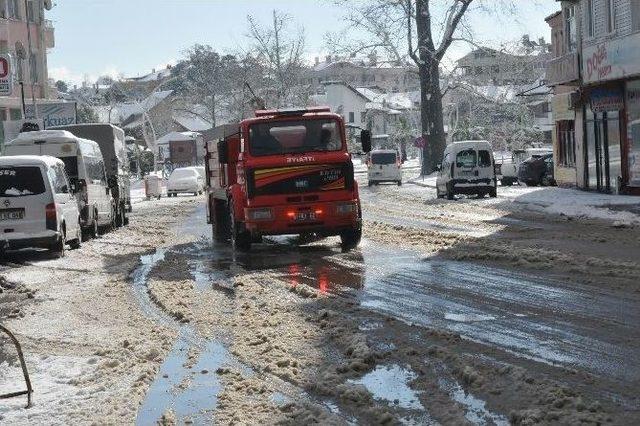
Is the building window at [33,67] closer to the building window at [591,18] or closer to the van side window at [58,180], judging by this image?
the building window at [591,18]

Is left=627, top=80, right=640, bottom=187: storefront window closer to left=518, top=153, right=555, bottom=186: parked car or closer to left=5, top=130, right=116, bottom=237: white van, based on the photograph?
left=5, top=130, right=116, bottom=237: white van

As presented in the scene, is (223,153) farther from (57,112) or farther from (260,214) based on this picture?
(57,112)

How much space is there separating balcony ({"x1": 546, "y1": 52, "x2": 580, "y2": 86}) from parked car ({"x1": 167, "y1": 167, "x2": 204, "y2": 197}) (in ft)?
81.1

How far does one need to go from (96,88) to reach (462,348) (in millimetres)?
143903

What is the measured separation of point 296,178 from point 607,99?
57.7 feet

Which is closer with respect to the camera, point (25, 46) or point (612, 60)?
point (612, 60)

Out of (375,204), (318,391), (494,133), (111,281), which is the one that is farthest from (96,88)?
(318,391)

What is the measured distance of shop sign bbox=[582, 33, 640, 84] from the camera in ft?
104

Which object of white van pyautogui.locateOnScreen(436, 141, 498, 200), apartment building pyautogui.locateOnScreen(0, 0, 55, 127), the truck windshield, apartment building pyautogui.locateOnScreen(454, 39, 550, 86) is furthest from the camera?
apartment building pyautogui.locateOnScreen(454, 39, 550, 86)

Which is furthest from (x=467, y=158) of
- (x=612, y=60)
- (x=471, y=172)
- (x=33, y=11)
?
(x=33, y=11)

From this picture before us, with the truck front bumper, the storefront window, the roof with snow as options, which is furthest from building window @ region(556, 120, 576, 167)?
the roof with snow

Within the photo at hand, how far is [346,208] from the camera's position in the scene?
65.7 ft

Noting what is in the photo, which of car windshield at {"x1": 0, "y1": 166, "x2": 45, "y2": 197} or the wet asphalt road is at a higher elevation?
car windshield at {"x1": 0, "y1": 166, "x2": 45, "y2": 197}

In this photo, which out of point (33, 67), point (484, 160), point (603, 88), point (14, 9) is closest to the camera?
point (603, 88)
